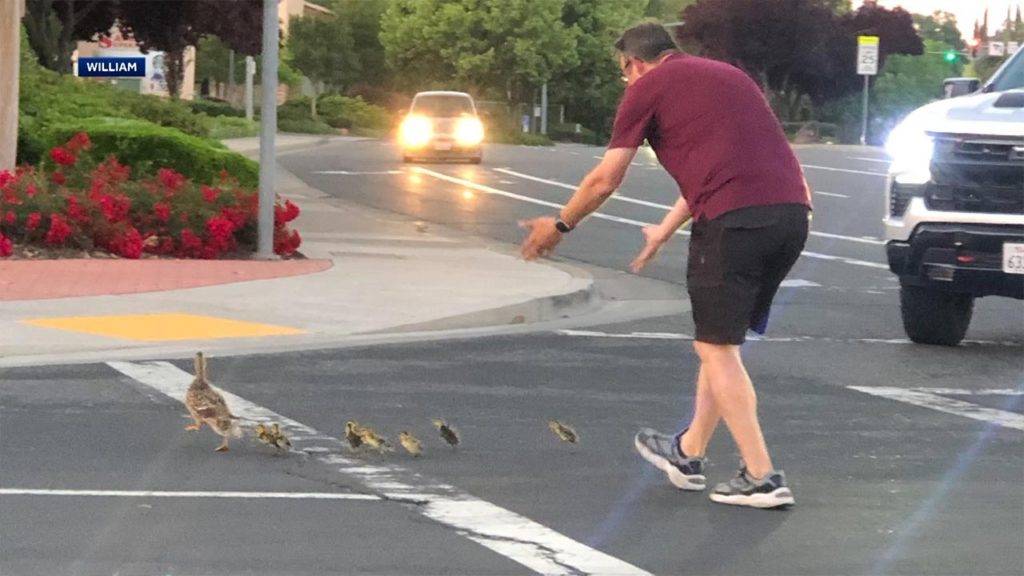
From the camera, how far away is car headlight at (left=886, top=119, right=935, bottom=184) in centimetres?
1231

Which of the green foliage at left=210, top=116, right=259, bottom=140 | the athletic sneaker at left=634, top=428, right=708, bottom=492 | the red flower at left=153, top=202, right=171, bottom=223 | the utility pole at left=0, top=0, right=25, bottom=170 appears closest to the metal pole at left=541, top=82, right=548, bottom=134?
the green foliage at left=210, top=116, right=259, bottom=140

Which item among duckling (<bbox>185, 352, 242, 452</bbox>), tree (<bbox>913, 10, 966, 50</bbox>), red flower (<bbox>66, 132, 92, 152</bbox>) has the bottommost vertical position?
duckling (<bbox>185, 352, 242, 452</bbox>)

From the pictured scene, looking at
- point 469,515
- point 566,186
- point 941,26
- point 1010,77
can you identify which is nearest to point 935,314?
point 1010,77

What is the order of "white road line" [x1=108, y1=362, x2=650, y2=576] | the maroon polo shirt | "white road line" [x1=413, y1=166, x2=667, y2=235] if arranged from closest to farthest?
"white road line" [x1=108, y1=362, x2=650, y2=576], the maroon polo shirt, "white road line" [x1=413, y1=166, x2=667, y2=235]

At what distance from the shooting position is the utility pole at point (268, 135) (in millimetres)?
17094

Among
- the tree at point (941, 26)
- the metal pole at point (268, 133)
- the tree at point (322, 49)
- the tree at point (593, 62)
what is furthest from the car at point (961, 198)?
the tree at point (941, 26)

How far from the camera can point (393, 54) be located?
8900 centimetres

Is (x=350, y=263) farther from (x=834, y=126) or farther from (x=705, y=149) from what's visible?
(x=834, y=126)

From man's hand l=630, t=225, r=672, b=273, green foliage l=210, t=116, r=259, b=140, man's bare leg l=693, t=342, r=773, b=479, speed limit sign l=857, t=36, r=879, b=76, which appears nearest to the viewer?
man's bare leg l=693, t=342, r=773, b=479

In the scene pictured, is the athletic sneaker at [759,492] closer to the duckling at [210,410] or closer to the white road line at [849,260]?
the duckling at [210,410]

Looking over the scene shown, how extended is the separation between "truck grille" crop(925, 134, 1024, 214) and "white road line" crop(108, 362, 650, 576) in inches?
189

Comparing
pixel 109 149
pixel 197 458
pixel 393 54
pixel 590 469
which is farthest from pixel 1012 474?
pixel 393 54

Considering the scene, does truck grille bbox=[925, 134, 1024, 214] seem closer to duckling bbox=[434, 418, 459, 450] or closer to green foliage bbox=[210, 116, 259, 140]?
duckling bbox=[434, 418, 459, 450]

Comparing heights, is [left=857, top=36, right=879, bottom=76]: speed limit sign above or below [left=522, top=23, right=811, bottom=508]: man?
above
